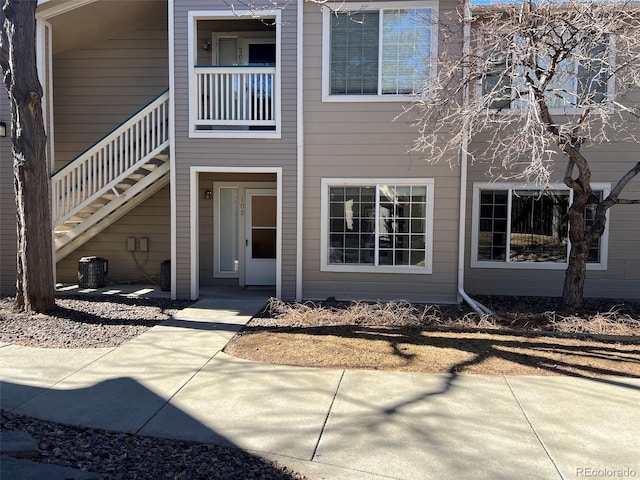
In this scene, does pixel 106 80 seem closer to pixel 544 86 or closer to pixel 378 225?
pixel 378 225

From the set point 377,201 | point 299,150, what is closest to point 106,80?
point 299,150

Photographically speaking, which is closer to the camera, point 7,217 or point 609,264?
point 7,217

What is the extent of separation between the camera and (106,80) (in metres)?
11.3

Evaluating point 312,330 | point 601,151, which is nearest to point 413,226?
point 312,330

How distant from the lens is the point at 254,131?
9.78 metres

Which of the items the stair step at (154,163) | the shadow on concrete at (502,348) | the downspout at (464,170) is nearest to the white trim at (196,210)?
the stair step at (154,163)

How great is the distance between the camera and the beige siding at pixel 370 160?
9.61 m

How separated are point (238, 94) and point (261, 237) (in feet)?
10.7

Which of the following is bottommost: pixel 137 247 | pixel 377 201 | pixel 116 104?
pixel 137 247

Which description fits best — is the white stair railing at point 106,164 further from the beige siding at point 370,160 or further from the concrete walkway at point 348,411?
the concrete walkway at point 348,411

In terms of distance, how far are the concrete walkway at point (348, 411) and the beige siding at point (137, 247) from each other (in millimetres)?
5294

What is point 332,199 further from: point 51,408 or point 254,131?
point 51,408

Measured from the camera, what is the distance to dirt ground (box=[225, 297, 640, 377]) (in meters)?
5.93

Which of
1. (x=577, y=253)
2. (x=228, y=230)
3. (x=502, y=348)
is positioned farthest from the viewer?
(x=228, y=230)
